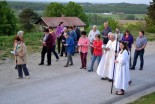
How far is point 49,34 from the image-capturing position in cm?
1565

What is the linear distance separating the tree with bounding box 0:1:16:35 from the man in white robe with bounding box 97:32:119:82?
176ft

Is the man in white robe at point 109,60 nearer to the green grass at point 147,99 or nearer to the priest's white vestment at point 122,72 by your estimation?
the priest's white vestment at point 122,72

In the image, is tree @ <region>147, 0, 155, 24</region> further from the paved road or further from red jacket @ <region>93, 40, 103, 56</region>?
red jacket @ <region>93, 40, 103, 56</region>

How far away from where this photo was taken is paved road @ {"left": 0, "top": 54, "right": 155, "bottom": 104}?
10523 mm

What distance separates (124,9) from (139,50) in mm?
92983

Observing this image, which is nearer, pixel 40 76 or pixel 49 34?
pixel 40 76

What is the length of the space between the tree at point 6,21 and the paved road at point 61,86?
170ft

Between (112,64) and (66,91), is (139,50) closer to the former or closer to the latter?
(112,64)

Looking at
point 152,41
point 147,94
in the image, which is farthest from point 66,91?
point 152,41

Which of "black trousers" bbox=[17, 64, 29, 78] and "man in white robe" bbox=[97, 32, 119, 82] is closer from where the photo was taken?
"man in white robe" bbox=[97, 32, 119, 82]

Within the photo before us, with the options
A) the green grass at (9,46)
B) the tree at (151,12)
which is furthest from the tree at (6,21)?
the green grass at (9,46)

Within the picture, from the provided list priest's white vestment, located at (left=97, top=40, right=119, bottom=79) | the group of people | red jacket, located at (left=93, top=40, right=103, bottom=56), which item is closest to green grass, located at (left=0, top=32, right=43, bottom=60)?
the group of people

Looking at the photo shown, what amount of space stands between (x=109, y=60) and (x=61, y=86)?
2.03m

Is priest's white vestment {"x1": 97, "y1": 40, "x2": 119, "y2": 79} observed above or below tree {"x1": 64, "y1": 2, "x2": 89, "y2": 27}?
below
